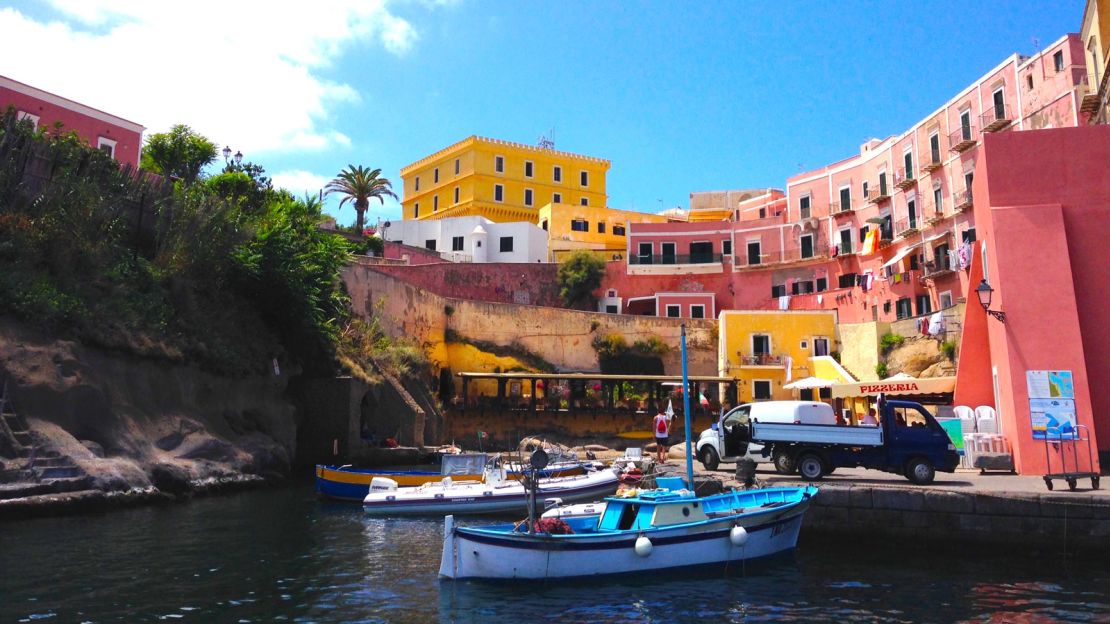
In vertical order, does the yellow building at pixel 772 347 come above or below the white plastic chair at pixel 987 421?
above

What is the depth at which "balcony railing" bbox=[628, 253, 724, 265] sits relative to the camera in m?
47.7

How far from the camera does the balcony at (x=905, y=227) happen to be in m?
37.3

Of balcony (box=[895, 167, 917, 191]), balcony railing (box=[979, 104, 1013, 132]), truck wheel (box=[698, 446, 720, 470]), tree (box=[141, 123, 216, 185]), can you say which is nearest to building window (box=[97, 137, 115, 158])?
tree (box=[141, 123, 216, 185])

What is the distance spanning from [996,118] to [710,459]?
83.3ft

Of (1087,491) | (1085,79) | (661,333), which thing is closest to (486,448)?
(661,333)

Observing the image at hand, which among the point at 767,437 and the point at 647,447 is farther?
the point at 647,447

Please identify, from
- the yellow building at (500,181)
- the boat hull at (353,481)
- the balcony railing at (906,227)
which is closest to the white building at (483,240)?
the yellow building at (500,181)

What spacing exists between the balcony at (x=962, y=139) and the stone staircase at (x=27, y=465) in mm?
35062

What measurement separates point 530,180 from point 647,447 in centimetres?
3375

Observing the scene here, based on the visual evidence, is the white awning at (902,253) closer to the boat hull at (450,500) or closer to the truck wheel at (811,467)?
the truck wheel at (811,467)

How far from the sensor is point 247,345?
82.1ft

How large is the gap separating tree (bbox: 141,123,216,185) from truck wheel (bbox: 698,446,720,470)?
39.3m

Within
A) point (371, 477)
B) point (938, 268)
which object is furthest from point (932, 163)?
point (371, 477)

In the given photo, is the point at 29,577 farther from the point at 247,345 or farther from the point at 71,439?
the point at 247,345
